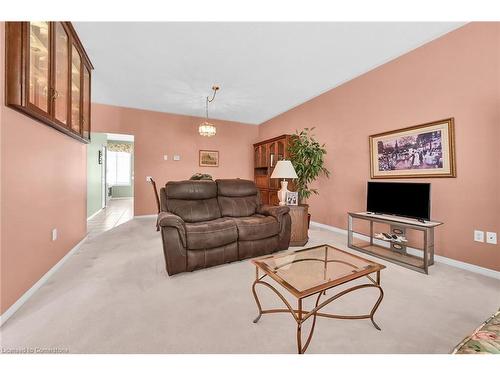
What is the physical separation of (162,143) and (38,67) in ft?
11.4

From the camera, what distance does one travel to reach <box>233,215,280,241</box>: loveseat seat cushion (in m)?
2.34

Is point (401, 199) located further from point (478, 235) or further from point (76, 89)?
point (76, 89)

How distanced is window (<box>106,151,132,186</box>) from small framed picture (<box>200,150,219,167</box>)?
4.92 m

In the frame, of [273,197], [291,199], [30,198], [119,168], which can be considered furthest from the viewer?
[119,168]

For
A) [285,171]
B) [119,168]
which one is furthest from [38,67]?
[119,168]

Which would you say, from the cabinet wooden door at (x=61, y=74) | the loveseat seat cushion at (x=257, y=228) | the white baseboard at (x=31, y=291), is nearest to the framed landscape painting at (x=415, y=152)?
the loveseat seat cushion at (x=257, y=228)

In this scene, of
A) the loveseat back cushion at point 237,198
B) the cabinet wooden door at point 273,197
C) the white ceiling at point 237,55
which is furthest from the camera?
the cabinet wooden door at point 273,197

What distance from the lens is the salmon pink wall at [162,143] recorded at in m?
4.77

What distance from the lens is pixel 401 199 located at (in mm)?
2533

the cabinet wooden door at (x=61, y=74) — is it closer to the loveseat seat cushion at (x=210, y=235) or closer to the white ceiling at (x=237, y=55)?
the white ceiling at (x=237, y=55)

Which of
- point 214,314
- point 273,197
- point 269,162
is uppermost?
point 269,162

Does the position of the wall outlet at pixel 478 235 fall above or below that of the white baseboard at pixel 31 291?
above

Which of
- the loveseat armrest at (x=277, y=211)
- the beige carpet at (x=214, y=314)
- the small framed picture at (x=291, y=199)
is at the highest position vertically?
the small framed picture at (x=291, y=199)
